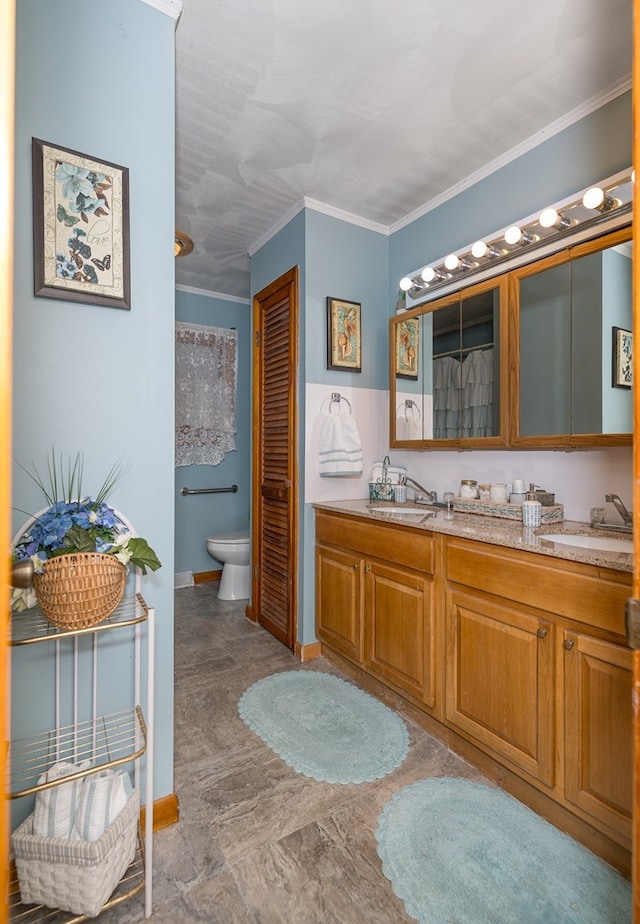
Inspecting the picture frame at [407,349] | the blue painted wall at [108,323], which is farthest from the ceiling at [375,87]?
the picture frame at [407,349]

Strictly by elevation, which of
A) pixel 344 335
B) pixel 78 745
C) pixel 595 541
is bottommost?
pixel 78 745

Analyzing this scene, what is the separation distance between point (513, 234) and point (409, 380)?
2.86 feet

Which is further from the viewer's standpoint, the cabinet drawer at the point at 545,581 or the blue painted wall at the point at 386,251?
the blue painted wall at the point at 386,251

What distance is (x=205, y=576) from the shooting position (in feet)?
12.8

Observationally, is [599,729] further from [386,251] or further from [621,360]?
[386,251]

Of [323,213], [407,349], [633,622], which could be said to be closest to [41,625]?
[633,622]

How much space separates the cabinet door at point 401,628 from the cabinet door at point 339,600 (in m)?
0.09

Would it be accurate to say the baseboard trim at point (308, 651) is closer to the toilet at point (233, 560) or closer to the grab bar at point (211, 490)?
the toilet at point (233, 560)

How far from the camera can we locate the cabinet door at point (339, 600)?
2221mm

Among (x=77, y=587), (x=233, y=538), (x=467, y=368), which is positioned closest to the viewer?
(x=77, y=587)

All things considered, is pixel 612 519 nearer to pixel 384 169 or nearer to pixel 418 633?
pixel 418 633

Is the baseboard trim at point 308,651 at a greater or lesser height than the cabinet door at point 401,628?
lesser

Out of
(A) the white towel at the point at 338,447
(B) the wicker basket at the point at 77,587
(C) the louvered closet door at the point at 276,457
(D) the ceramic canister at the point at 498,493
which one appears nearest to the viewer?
(B) the wicker basket at the point at 77,587

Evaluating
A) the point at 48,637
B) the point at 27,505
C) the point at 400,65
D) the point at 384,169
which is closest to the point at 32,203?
the point at 27,505
